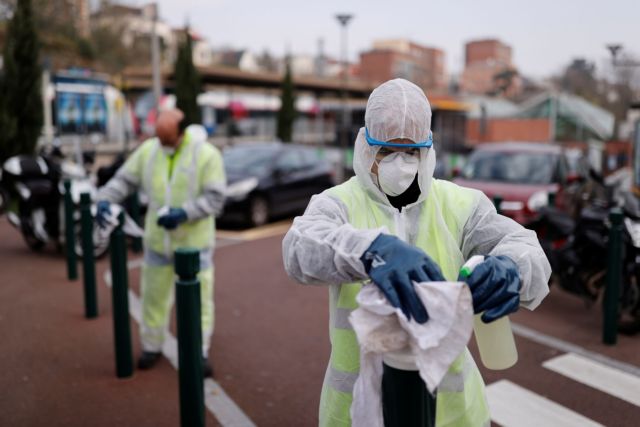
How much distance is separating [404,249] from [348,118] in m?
19.1

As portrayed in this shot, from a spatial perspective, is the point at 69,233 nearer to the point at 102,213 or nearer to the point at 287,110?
the point at 102,213

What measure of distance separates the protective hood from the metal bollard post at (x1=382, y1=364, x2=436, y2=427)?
2.04 ft

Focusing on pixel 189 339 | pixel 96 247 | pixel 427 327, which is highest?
pixel 427 327

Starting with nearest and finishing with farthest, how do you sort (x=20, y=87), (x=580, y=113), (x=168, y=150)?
(x=168, y=150) → (x=20, y=87) → (x=580, y=113)

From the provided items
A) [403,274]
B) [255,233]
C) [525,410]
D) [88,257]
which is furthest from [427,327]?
[255,233]

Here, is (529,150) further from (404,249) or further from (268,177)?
(404,249)

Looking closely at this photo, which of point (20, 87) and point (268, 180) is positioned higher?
point (20, 87)

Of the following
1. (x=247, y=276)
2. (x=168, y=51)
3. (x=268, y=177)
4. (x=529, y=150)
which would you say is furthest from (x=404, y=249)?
(x=168, y=51)

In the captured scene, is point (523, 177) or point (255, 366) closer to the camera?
point (255, 366)

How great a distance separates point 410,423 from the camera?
1895 mm

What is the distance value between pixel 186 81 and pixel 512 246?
79.4 ft

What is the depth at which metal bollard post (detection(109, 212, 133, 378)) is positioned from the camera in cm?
454

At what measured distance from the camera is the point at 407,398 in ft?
6.19

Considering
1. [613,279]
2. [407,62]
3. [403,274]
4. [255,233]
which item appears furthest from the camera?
[407,62]
